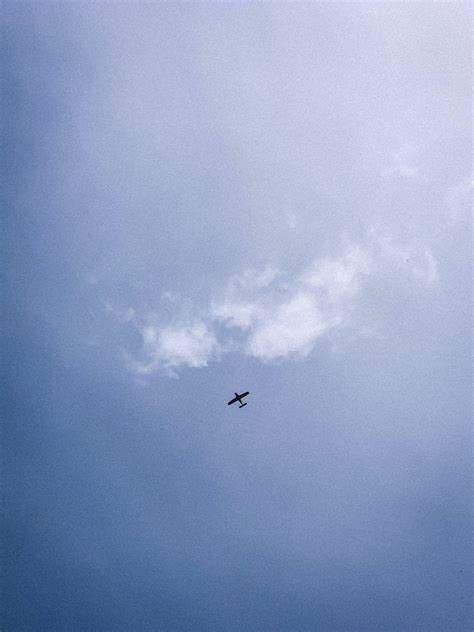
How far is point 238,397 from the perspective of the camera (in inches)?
1129

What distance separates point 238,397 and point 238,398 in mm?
230

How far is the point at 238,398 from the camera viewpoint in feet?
94.5
